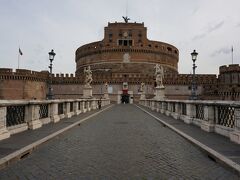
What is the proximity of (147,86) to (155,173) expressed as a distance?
2382 inches

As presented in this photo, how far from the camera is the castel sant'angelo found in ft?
186

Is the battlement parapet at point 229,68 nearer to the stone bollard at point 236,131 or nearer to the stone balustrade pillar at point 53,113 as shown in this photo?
the stone balustrade pillar at point 53,113

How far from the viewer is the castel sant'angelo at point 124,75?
56.8 metres

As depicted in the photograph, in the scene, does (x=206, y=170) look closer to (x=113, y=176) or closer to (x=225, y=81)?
(x=113, y=176)

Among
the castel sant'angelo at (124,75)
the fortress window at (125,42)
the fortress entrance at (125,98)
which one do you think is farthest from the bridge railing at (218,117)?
the fortress window at (125,42)

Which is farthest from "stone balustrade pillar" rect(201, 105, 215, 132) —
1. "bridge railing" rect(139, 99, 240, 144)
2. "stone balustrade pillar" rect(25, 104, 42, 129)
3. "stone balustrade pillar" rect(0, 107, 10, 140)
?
"stone balustrade pillar" rect(0, 107, 10, 140)

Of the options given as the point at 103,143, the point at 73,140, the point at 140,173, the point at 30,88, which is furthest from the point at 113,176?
the point at 30,88

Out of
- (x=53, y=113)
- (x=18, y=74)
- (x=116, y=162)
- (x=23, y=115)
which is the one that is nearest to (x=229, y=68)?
(x=18, y=74)

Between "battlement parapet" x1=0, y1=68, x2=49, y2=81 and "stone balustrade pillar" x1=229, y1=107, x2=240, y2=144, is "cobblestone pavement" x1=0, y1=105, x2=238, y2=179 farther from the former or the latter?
"battlement parapet" x1=0, y1=68, x2=49, y2=81

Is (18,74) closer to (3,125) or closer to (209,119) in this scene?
(3,125)

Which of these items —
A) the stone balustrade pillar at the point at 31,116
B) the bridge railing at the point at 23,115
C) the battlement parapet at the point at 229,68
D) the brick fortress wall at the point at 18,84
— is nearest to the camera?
the bridge railing at the point at 23,115

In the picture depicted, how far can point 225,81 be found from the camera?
6159 cm

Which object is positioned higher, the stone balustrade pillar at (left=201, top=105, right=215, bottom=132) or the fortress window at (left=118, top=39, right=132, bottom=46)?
the fortress window at (left=118, top=39, right=132, bottom=46)

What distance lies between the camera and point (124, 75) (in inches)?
2726
